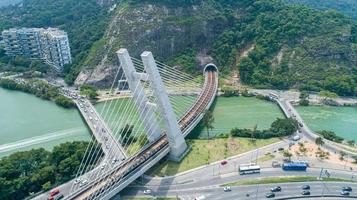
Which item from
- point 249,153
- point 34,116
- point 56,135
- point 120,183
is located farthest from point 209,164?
point 34,116

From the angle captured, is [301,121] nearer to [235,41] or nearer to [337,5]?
[235,41]

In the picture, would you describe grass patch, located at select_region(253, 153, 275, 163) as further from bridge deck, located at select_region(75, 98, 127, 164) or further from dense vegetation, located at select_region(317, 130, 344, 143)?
bridge deck, located at select_region(75, 98, 127, 164)

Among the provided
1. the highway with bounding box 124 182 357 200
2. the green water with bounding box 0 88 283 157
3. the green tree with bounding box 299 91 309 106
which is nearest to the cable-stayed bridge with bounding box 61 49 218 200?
the green water with bounding box 0 88 283 157

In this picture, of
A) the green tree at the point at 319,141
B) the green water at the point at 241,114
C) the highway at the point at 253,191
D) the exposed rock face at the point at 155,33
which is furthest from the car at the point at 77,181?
the exposed rock face at the point at 155,33

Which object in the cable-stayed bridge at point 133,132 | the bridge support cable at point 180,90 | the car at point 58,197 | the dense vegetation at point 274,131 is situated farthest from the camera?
the bridge support cable at point 180,90

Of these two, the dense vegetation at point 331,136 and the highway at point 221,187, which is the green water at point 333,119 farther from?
the highway at point 221,187

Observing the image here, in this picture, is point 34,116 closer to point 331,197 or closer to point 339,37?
point 331,197
